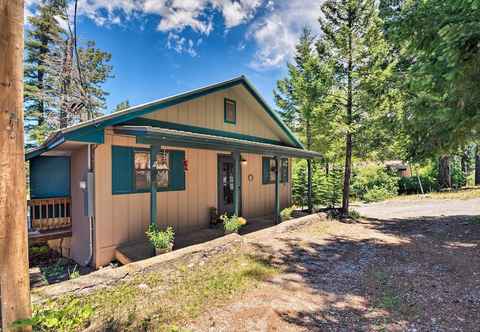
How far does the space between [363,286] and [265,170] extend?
20.9 feet

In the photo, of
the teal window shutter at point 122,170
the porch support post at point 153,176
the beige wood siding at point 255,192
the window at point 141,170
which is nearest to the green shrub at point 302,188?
the beige wood siding at point 255,192

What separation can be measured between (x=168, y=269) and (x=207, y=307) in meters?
1.33

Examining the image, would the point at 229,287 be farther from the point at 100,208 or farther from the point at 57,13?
the point at 57,13

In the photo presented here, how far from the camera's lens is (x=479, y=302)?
3.72m

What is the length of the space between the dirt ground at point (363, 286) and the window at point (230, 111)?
4.21m

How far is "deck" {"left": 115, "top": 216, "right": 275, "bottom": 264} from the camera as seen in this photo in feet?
17.1

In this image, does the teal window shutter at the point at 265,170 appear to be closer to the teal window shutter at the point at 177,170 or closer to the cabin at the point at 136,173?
the cabin at the point at 136,173

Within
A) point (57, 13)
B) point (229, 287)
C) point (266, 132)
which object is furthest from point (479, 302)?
point (57, 13)

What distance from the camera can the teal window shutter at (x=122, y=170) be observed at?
5.60m

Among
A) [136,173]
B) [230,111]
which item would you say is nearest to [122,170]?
[136,173]

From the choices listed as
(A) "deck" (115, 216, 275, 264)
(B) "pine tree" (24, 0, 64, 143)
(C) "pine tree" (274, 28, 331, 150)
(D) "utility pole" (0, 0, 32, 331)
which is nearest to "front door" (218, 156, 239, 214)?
(A) "deck" (115, 216, 275, 264)

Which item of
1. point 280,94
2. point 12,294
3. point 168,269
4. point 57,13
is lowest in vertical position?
point 168,269

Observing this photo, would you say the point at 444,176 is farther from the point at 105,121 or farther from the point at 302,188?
the point at 105,121

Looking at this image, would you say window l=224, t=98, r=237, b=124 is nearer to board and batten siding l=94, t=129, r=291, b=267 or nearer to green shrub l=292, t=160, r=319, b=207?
board and batten siding l=94, t=129, r=291, b=267
